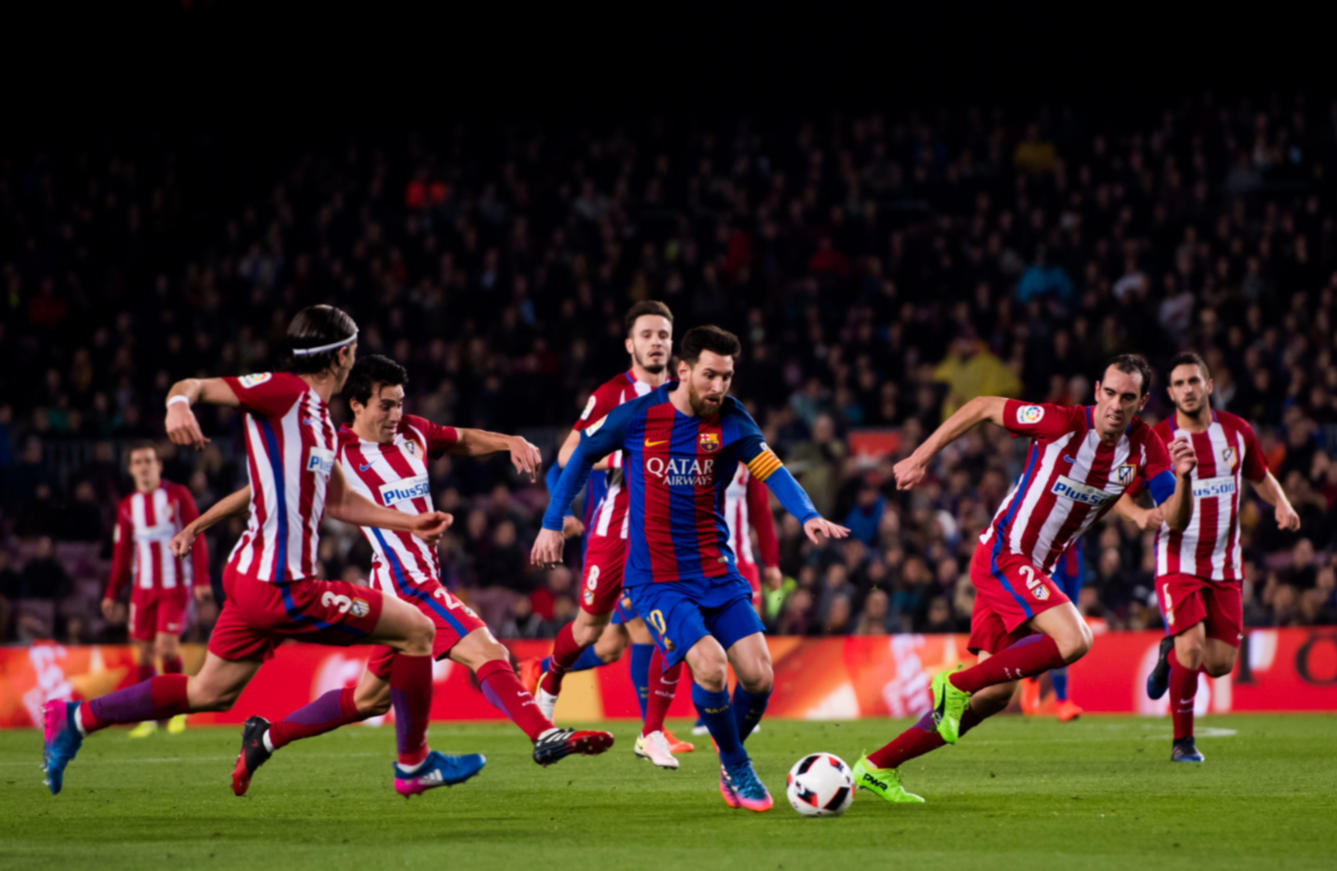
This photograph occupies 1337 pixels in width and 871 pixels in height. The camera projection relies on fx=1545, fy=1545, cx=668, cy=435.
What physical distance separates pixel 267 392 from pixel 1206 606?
6.13 m

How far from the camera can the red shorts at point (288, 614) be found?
649cm

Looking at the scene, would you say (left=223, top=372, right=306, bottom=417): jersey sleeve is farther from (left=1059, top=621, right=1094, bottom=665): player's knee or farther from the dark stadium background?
the dark stadium background

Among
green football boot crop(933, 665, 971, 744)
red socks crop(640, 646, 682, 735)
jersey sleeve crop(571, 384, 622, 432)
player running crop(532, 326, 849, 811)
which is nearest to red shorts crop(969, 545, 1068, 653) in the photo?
green football boot crop(933, 665, 971, 744)

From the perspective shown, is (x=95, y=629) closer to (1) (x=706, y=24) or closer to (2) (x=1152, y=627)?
(2) (x=1152, y=627)

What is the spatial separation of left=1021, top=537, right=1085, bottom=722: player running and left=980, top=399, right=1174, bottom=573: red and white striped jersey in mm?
3692

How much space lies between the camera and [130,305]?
20.7 m

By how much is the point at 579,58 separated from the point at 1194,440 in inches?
639

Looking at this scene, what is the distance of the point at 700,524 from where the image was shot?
7.21 metres

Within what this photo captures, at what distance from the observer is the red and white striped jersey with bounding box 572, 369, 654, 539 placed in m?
9.41

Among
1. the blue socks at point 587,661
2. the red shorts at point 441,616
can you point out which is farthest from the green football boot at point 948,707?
the blue socks at point 587,661

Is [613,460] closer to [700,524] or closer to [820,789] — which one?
[700,524]

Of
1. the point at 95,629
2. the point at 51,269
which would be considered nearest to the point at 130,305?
the point at 51,269

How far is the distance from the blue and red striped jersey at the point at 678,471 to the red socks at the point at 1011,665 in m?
1.26

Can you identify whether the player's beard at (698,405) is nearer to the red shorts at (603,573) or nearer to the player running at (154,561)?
the red shorts at (603,573)
